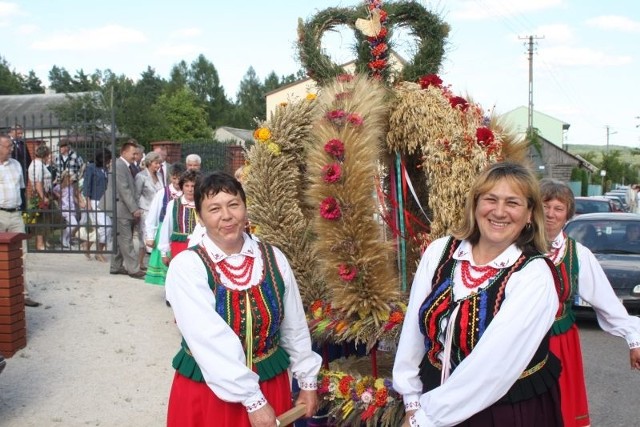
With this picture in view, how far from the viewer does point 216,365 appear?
262 centimetres

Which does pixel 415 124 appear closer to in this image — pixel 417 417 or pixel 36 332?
pixel 417 417

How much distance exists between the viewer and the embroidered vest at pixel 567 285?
3.60 m

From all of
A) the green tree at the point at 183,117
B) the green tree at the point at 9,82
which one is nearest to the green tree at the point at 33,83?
the green tree at the point at 9,82

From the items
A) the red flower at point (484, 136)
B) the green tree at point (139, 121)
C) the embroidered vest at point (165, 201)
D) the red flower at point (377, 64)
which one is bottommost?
the embroidered vest at point (165, 201)

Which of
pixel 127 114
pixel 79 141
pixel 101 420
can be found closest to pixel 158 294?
pixel 79 141

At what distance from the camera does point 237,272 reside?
9.27 feet

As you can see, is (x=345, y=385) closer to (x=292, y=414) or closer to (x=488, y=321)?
(x=292, y=414)

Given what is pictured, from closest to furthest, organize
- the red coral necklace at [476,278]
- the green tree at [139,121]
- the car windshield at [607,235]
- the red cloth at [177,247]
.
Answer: the red coral necklace at [476,278] → the red cloth at [177,247] → the car windshield at [607,235] → the green tree at [139,121]

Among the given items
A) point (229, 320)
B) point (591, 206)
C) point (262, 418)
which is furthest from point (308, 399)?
point (591, 206)

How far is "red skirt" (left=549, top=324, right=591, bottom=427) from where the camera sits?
3.58 metres

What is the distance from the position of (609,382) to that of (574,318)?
Result: 9.98ft

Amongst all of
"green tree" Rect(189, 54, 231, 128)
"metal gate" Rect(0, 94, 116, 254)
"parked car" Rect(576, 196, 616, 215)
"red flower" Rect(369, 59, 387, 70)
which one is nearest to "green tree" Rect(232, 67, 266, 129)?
"green tree" Rect(189, 54, 231, 128)

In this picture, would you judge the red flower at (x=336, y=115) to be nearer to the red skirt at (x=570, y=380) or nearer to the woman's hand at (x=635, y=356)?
the red skirt at (x=570, y=380)

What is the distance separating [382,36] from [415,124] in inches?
26.5
